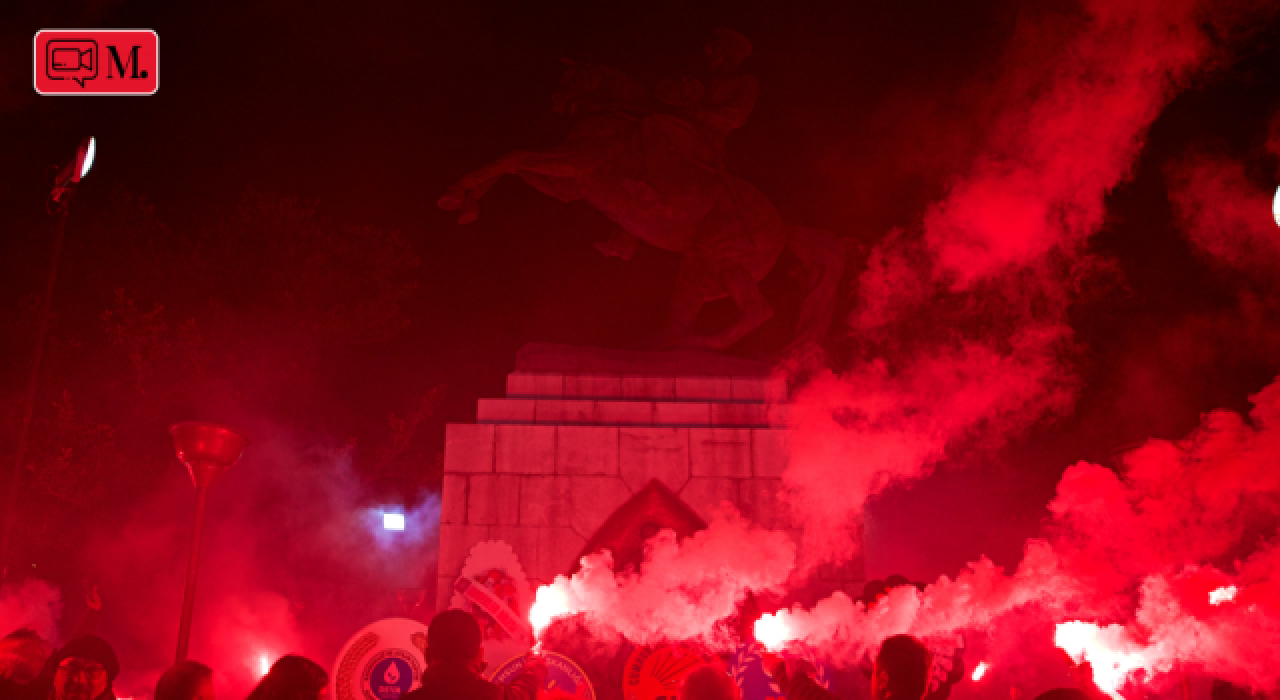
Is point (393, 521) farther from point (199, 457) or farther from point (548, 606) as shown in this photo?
point (548, 606)

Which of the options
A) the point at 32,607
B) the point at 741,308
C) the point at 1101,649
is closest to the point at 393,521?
the point at 32,607

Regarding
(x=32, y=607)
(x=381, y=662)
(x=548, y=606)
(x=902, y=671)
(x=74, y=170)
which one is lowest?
(x=902, y=671)

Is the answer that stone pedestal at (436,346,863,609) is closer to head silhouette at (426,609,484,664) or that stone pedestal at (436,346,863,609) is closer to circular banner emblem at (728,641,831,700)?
circular banner emblem at (728,641,831,700)

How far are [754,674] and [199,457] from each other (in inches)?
170

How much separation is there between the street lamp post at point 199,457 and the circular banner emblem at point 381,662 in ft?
5.37

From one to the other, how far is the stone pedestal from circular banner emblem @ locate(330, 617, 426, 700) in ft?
4.09

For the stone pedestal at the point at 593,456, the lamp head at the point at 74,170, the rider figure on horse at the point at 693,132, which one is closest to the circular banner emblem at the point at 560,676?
the stone pedestal at the point at 593,456

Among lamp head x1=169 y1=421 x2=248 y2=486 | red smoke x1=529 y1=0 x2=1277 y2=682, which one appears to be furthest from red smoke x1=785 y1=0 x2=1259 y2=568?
lamp head x1=169 y1=421 x2=248 y2=486

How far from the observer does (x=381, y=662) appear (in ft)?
20.3

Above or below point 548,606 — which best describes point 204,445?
above

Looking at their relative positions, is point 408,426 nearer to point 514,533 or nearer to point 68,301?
point 68,301

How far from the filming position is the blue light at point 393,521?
40.1 ft

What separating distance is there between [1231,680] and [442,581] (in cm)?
569

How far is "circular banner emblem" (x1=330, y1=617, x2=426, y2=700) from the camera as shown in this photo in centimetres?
614
